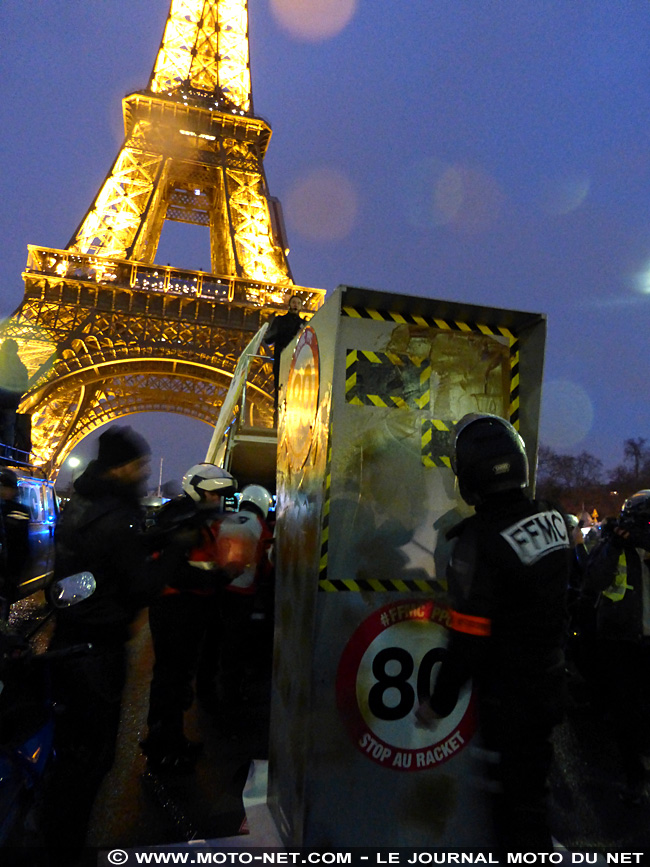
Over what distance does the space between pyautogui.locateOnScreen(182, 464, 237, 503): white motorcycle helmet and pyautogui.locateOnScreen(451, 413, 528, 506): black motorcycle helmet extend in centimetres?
248

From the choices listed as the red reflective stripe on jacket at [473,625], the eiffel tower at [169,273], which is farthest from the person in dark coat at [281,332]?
the eiffel tower at [169,273]

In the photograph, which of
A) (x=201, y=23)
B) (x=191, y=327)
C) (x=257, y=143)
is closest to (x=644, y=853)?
(x=191, y=327)

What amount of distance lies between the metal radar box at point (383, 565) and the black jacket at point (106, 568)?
0.71 metres

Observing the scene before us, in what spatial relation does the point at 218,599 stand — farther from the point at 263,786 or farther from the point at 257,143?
the point at 257,143

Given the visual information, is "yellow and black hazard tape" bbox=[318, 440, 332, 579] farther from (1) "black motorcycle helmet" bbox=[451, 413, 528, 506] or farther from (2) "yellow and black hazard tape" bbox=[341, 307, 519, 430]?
(1) "black motorcycle helmet" bbox=[451, 413, 528, 506]

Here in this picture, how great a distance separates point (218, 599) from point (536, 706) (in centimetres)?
307

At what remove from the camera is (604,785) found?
3553 mm

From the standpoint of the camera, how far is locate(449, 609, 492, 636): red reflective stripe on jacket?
6.07ft

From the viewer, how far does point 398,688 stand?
225cm

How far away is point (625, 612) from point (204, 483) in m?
2.92

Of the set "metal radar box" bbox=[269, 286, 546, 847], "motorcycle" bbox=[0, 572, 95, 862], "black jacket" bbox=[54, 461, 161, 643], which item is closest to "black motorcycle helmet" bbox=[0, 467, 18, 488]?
"black jacket" bbox=[54, 461, 161, 643]

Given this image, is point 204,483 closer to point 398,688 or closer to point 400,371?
Result: point 400,371

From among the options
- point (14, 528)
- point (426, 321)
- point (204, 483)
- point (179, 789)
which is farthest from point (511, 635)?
point (14, 528)

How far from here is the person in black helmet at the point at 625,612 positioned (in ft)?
11.3
